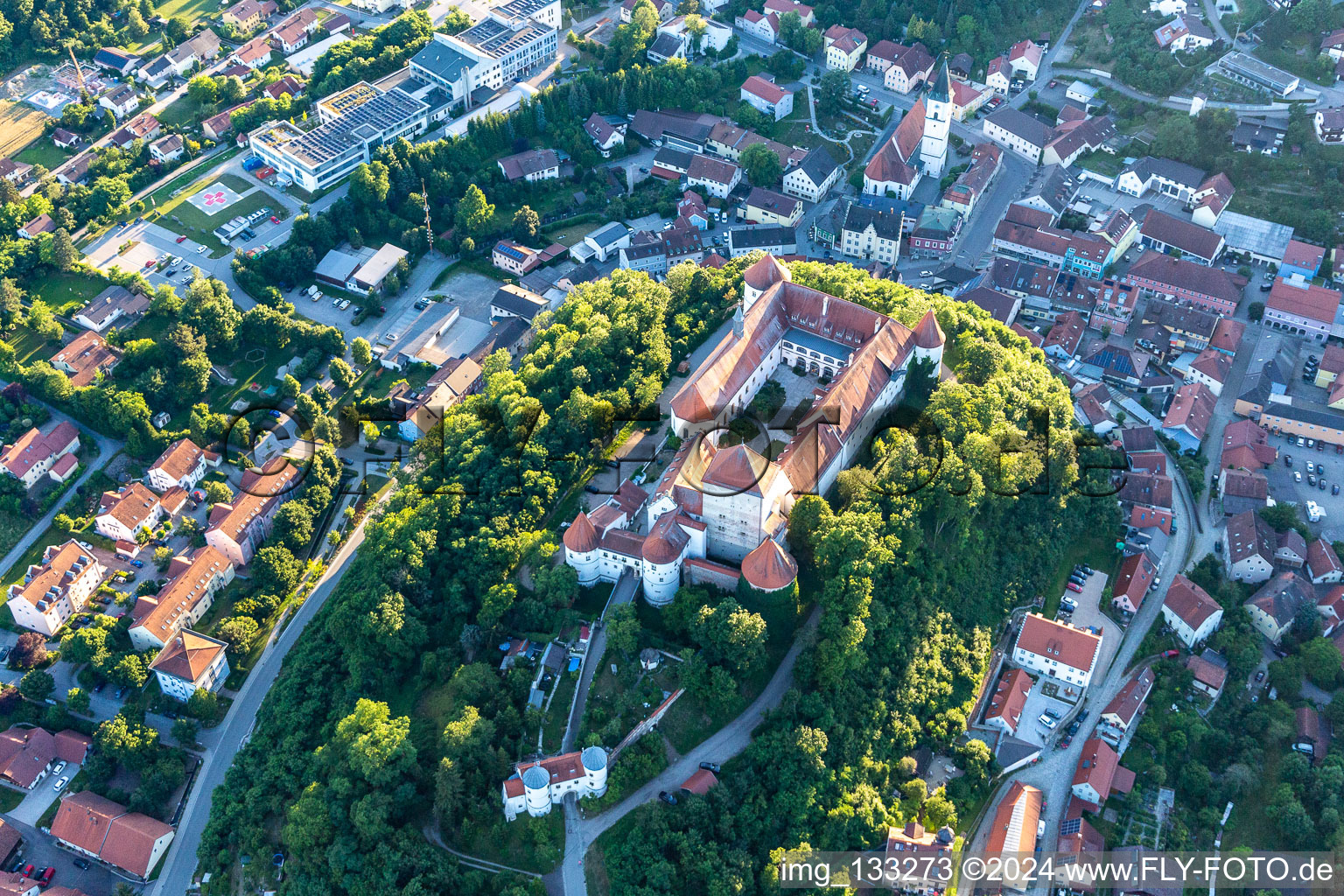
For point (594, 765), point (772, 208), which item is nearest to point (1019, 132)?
point (772, 208)

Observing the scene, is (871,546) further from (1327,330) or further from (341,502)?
(1327,330)

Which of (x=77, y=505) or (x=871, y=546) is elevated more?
(x=871, y=546)

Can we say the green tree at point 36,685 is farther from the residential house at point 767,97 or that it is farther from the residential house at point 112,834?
the residential house at point 767,97

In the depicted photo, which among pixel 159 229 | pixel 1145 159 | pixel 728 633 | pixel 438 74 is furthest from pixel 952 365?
pixel 159 229

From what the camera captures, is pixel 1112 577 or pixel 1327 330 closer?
pixel 1112 577

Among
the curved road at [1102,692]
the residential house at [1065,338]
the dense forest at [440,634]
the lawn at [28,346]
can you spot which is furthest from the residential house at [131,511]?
the residential house at [1065,338]
